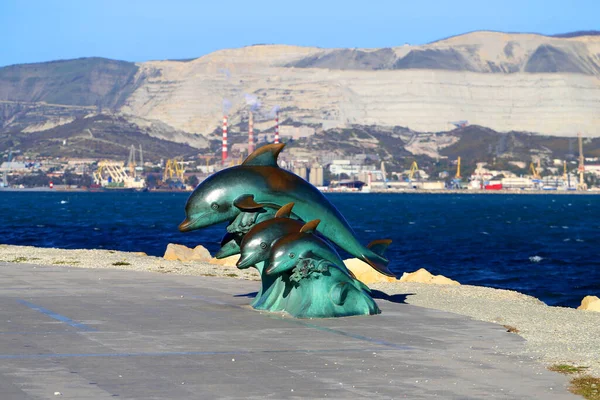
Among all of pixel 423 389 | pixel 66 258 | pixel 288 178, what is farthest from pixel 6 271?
pixel 423 389

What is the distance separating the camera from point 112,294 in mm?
21766

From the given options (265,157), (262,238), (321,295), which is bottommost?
(321,295)

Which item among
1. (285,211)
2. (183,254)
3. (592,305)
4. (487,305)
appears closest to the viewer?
(285,211)

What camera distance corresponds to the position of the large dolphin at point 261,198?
19062 millimetres

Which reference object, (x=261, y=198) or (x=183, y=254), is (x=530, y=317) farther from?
(x=183, y=254)

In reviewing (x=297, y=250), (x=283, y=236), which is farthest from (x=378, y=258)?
(x=297, y=250)

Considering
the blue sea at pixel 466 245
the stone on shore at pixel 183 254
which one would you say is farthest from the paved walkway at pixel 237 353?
the blue sea at pixel 466 245

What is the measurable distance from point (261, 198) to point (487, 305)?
5372 mm

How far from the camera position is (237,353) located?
48.0ft

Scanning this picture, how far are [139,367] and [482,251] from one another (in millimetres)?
56036

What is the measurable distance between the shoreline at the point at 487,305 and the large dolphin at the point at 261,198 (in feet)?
8.12

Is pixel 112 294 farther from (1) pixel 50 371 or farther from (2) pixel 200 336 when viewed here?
(1) pixel 50 371

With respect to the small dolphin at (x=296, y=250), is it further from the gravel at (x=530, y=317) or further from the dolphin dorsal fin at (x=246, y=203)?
the gravel at (x=530, y=317)

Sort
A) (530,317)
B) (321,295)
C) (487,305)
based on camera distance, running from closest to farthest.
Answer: (321,295) → (530,317) → (487,305)
